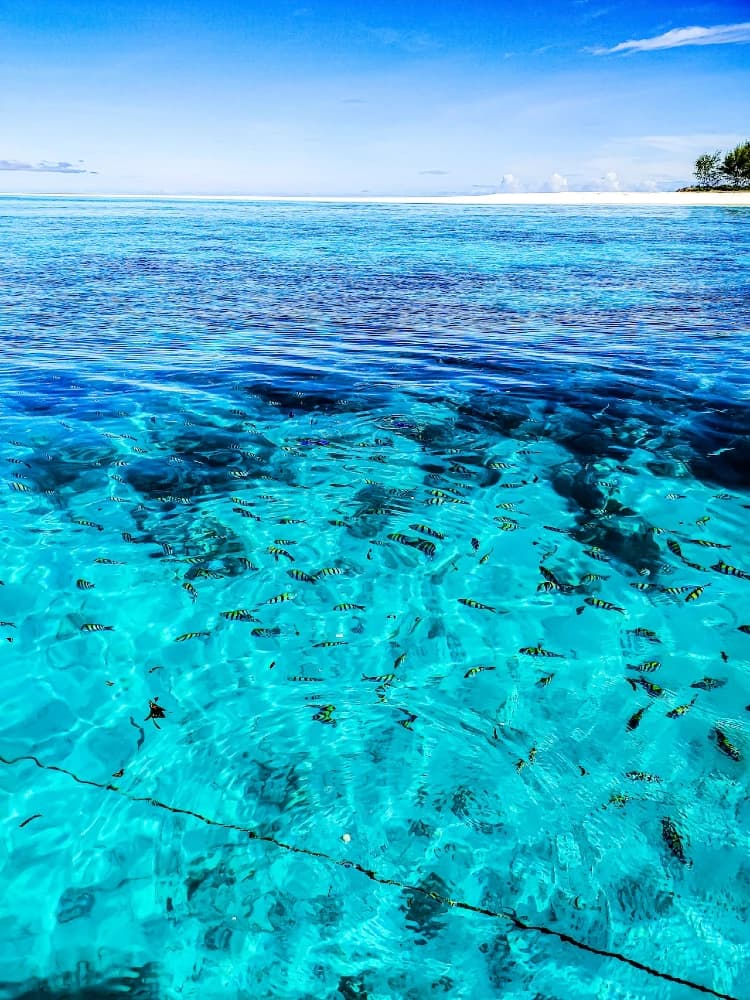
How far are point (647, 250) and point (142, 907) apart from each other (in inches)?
1606

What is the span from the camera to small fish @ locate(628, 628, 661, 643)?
662 cm

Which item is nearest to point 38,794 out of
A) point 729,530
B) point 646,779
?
point 646,779

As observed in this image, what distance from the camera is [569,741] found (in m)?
5.45

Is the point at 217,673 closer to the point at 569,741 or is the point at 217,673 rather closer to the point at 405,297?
the point at 569,741

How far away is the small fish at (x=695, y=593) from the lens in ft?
23.5

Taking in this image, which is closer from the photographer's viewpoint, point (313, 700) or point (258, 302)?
point (313, 700)

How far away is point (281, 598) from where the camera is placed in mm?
7172

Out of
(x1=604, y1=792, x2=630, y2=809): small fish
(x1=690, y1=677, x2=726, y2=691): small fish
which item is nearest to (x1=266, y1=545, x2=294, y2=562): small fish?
(x1=604, y1=792, x2=630, y2=809): small fish

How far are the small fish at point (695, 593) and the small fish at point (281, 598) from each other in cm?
448

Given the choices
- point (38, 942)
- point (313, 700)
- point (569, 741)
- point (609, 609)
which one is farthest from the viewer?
point (609, 609)

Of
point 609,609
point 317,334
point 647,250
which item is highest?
point 647,250

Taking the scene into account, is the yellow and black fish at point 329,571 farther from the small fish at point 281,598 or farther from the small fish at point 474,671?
the small fish at point 474,671

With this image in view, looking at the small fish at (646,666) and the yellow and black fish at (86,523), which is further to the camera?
the yellow and black fish at (86,523)

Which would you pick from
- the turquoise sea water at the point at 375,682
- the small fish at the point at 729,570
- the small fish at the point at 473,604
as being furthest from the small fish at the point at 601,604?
the small fish at the point at 729,570
